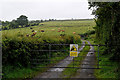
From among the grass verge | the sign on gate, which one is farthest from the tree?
the sign on gate

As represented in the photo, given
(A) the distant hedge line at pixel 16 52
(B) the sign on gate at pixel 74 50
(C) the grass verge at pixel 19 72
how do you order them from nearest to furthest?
(C) the grass verge at pixel 19 72, (A) the distant hedge line at pixel 16 52, (B) the sign on gate at pixel 74 50

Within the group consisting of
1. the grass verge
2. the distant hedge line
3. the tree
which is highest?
the tree

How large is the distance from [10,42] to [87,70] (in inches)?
213

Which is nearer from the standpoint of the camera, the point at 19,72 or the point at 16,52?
the point at 19,72

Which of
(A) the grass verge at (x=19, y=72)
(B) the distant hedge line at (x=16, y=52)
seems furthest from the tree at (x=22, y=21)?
(A) the grass verge at (x=19, y=72)

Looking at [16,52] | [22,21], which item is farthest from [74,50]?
[22,21]

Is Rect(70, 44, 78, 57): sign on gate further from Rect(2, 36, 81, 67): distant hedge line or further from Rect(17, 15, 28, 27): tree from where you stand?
Rect(17, 15, 28, 27): tree

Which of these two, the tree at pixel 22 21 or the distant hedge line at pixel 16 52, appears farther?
the tree at pixel 22 21

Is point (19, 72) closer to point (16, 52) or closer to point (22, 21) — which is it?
point (16, 52)

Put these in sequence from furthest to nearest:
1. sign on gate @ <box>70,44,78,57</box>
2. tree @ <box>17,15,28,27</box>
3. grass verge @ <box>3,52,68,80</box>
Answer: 1. tree @ <box>17,15,28,27</box>
2. sign on gate @ <box>70,44,78,57</box>
3. grass verge @ <box>3,52,68,80</box>

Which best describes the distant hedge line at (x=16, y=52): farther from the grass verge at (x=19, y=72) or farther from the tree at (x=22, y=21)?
the tree at (x=22, y=21)

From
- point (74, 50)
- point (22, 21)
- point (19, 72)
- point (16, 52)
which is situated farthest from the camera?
point (22, 21)

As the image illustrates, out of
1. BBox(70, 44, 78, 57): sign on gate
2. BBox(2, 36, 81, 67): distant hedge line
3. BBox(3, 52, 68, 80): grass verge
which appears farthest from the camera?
BBox(70, 44, 78, 57): sign on gate

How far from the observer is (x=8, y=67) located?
822cm
